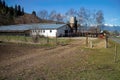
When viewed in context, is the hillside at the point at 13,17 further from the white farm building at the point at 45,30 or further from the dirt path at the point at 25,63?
the dirt path at the point at 25,63

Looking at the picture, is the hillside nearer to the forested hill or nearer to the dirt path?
the forested hill

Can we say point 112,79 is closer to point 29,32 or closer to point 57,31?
point 57,31

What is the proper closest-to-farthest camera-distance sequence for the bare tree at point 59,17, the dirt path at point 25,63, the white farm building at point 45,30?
1. the dirt path at point 25,63
2. the white farm building at point 45,30
3. the bare tree at point 59,17

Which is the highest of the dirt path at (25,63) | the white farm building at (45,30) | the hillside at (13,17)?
the hillside at (13,17)

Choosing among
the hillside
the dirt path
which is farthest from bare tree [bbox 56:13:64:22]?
the dirt path

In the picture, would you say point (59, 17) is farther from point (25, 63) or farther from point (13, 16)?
point (25, 63)

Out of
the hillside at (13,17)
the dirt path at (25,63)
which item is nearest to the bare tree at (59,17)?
the hillside at (13,17)

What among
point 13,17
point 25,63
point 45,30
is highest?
point 13,17

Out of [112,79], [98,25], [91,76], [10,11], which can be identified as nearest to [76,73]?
[91,76]

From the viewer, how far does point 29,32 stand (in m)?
57.6

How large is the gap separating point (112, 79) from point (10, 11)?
111928 millimetres

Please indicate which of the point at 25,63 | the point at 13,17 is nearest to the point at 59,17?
the point at 13,17

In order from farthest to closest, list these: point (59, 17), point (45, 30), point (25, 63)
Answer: point (59, 17) → point (45, 30) → point (25, 63)

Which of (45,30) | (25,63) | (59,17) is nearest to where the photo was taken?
(25,63)
